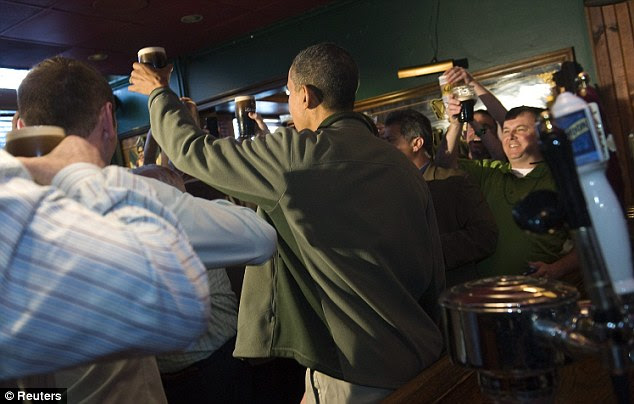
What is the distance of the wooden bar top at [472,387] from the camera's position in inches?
38.5

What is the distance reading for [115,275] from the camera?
69 cm

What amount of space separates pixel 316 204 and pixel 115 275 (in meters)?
0.88

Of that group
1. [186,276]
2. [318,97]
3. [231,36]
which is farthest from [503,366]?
[231,36]

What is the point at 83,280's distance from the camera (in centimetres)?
69

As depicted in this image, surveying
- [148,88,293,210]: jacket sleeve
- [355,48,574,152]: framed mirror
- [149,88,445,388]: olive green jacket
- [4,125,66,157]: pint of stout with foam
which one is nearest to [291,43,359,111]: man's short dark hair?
[149,88,445,388]: olive green jacket

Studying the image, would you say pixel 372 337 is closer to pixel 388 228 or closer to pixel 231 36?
pixel 388 228

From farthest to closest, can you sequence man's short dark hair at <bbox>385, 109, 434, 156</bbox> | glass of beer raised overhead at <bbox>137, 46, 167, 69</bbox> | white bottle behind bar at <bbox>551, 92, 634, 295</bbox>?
man's short dark hair at <bbox>385, 109, 434, 156</bbox>
glass of beer raised overhead at <bbox>137, 46, 167, 69</bbox>
white bottle behind bar at <bbox>551, 92, 634, 295</bbox>

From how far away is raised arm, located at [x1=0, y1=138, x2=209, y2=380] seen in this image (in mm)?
680

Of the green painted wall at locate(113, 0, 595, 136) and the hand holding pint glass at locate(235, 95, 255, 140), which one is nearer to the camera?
the hand holding pint glass at locate(235, 95, 255, 140)

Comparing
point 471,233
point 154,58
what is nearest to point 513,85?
point 471,233

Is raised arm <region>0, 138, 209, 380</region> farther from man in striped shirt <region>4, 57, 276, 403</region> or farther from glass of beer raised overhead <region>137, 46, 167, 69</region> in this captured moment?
glass of beer raised overhead <region>137, 46, 167, 69</region>

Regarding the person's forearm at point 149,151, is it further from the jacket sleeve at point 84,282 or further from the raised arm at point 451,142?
the jacket sleeve at point 84,282

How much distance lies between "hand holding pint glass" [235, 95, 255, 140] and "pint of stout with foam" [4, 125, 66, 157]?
1733 millimetres

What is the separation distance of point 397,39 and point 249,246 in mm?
4377
